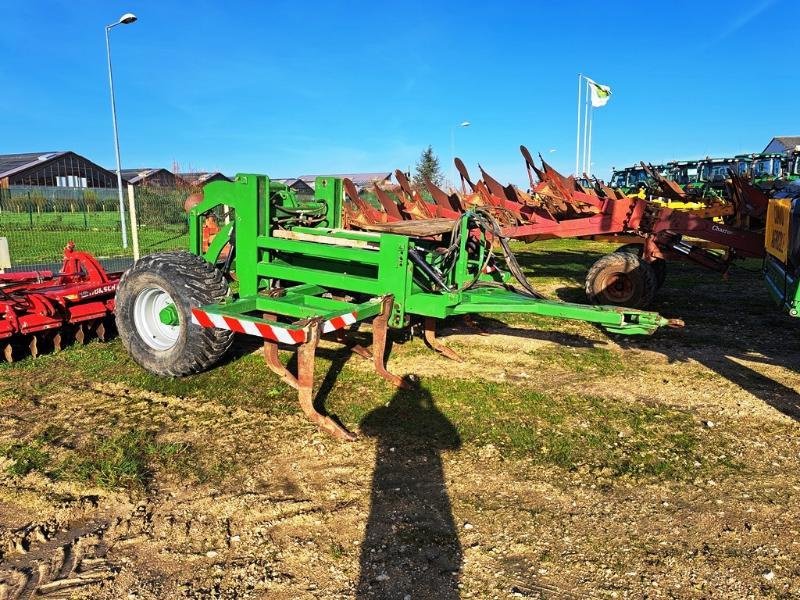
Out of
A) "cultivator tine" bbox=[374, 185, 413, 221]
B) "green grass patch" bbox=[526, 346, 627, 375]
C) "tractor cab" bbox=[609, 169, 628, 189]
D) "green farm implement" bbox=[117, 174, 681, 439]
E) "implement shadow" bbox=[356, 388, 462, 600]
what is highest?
"tractor cab" bbox=[609, 169, 628, 189]

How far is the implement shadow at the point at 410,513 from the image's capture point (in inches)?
104

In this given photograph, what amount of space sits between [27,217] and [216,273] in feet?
47.3

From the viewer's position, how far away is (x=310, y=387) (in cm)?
417


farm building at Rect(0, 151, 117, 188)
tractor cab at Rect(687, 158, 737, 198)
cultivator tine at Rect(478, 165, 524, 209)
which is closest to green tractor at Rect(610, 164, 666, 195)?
tractor cab at Rect(687, 158, 737, 198)

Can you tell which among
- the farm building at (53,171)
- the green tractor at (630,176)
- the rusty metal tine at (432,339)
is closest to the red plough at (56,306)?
the rusty metal tine at (432,339)

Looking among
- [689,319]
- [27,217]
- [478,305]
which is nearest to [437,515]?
[478,305]

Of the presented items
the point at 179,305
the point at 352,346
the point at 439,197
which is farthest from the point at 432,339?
the point at 439,197

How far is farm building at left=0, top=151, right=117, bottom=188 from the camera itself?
39.8 m

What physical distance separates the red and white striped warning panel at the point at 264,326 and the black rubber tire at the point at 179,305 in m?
0.29

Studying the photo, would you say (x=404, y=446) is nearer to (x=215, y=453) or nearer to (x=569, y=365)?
(x=215, y=453)

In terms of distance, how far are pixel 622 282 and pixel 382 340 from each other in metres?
4.25

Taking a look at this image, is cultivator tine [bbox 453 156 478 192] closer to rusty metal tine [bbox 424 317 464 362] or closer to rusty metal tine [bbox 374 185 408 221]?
rusty metal tine [bbox 374 185 408 221]

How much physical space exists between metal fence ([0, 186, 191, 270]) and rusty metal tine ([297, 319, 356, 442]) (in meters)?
9.36

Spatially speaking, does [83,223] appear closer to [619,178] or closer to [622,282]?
[622,282]
